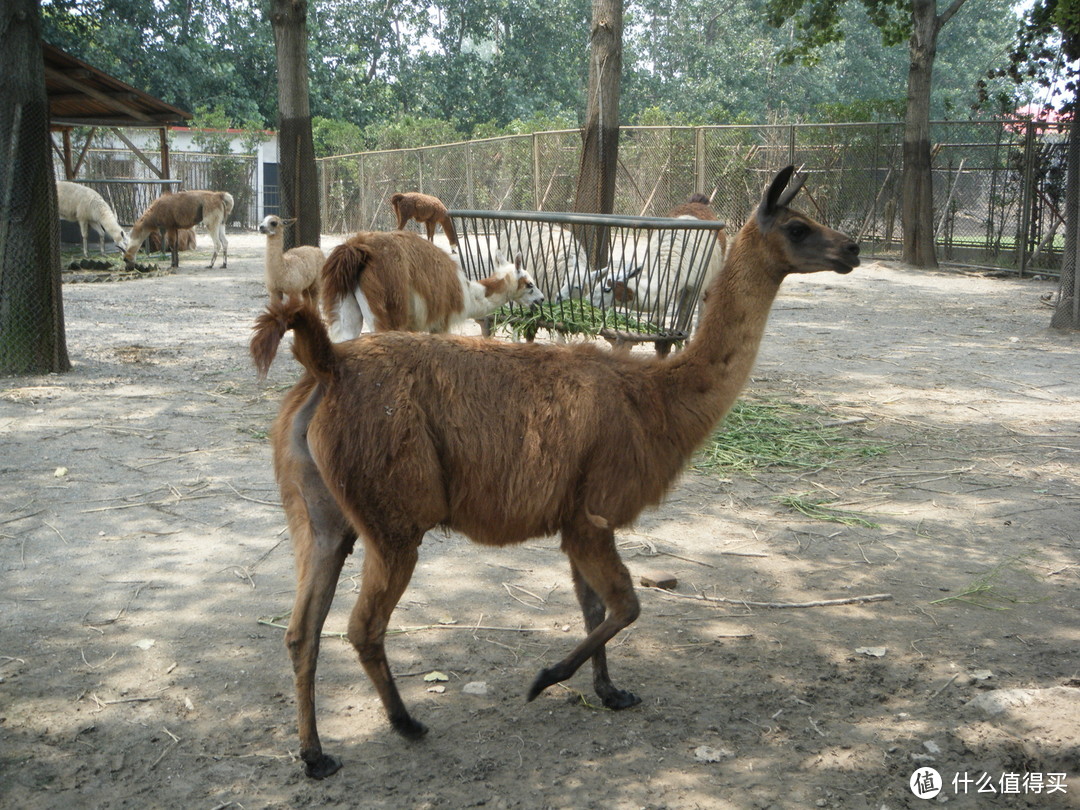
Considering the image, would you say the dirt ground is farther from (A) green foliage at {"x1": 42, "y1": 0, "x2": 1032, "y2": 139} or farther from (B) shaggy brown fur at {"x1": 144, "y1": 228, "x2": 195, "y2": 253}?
(A) green foliage at {"x1": 42, "y1": 0, "x2": 1032, "y2": 139}

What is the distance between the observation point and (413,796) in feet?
9.61

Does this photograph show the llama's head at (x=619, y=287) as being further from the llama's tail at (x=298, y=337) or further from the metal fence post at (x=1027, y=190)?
the metal fence post at (x=1027, y=190)

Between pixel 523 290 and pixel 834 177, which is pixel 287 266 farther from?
pixel 834 177

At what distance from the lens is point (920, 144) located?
18.0 metres

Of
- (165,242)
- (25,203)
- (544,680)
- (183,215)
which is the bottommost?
(544,680)

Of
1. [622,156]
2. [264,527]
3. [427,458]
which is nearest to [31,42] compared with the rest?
[264,527]

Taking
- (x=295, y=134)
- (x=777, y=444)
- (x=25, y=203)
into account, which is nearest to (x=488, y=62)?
(x=295, y=134)

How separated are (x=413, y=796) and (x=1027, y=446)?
5198mm

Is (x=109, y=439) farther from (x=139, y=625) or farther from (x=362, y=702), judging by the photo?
(x=362, y=702)

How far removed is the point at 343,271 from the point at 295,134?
581cm

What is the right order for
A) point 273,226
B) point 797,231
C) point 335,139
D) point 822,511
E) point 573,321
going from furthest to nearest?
point 335,139, point 273,226, point 573,321, point 822,511, point 797,231

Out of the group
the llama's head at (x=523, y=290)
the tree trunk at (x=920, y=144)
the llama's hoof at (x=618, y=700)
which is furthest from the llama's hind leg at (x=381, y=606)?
the tree trunk at (x=920, y=144)

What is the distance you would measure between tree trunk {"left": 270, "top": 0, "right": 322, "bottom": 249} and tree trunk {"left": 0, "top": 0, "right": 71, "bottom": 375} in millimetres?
3668

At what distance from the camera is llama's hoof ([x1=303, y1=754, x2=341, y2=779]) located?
3004 mm
